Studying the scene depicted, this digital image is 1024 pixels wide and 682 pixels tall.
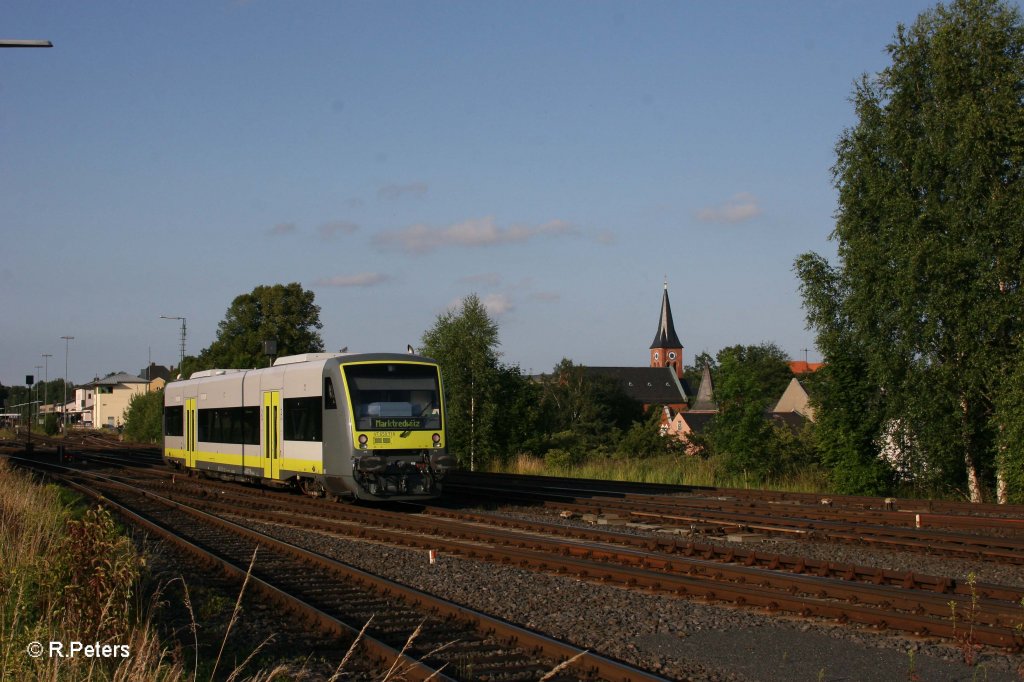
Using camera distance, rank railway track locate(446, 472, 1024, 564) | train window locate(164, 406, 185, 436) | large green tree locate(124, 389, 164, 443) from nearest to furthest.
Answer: railway track locate(446, 472, 1024, 564) → train window locate(164, 406, 185, 436) → large green tree locate(124, 389, 164, 443)

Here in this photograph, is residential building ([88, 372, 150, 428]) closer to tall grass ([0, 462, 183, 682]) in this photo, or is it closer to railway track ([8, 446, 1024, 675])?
railway track ([8, 446, 1024, 675])

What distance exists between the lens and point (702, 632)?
351 inches

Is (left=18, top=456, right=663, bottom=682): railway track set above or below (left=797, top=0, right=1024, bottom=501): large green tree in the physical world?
below

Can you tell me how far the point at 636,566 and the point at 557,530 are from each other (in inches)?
141

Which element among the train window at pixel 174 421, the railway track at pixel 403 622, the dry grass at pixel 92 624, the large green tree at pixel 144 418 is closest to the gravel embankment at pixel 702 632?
the railway track at pixel 403 622

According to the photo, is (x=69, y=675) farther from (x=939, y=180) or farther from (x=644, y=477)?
(x=644, y=477)

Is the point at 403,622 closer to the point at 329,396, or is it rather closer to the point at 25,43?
the point at 25,43

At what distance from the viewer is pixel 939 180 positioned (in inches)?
1002

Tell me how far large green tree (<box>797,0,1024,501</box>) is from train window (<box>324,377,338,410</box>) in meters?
13.4

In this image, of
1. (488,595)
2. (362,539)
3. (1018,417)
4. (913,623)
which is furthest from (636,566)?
(1018,417)

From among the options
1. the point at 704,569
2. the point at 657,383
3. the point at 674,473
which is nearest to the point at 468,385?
the point at 674,473

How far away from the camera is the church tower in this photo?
17062 cm

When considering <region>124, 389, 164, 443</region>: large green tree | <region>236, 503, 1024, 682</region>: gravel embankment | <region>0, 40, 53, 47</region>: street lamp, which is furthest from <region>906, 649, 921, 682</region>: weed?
<region>124, 389, 164, 443</region>: large green tree

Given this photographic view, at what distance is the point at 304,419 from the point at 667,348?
6006 inches
